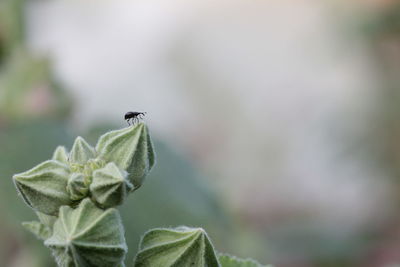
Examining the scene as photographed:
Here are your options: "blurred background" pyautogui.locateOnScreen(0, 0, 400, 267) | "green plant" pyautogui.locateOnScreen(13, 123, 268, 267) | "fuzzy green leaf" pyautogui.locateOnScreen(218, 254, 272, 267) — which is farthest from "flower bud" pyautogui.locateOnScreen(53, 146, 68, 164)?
"blurred background" pyautogui.locateOnScreen(0, 0, 400, 267)

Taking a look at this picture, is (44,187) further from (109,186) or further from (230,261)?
(230,261)

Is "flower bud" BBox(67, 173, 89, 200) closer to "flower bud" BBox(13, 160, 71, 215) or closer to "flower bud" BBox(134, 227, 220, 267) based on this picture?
"flower bud" BBox(13, 160, 71, 215)

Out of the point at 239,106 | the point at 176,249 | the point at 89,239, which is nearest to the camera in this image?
the point at 89,239

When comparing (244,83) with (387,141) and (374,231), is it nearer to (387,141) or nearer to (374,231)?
(387,141)

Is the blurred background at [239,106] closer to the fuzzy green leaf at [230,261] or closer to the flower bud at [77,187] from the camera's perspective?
the fuzzy green leaf at [230,261]

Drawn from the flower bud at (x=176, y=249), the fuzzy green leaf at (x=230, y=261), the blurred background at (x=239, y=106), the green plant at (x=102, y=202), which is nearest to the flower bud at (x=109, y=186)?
the green plant at (x=102, y=202)

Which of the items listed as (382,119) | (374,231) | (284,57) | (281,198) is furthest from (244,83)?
(374,231)

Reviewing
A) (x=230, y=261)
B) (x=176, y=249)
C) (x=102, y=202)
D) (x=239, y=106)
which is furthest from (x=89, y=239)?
(x=239, y=106)
